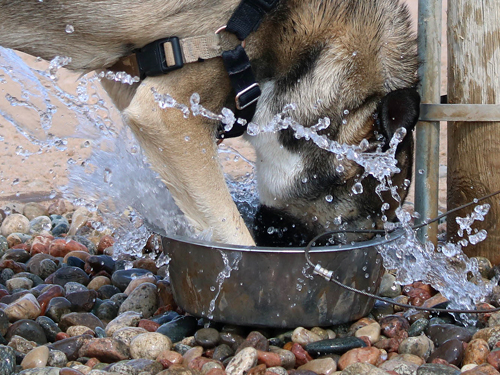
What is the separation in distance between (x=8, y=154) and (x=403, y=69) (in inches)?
196

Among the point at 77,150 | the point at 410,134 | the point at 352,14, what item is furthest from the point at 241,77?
the point at 77,150

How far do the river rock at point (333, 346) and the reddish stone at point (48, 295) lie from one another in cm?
146

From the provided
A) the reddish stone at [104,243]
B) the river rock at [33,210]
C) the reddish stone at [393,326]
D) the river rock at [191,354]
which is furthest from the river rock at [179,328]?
the river rock at [33,210]

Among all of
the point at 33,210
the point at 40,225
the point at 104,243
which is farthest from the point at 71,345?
the point at 33,210

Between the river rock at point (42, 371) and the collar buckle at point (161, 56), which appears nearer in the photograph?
the river rock at point (42, 371)

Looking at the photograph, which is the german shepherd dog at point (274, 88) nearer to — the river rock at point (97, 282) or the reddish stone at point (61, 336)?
the reddish stone at point (61, 336)

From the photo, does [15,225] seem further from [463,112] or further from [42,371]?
[463,112]

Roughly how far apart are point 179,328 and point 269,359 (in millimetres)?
572

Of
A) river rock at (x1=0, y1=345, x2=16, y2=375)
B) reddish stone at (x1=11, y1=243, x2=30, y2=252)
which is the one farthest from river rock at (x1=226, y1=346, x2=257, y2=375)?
reddish stone at (x1=11, y1=243, x2=30, y2=252)

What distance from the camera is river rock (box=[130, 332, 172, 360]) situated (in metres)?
2.69

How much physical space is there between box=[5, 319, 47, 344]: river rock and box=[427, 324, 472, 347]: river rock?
181 centimetres

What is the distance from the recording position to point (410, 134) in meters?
3.17

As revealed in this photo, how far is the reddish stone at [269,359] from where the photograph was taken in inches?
100.0

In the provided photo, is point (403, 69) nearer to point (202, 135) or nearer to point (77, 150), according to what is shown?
point (202, 135)
